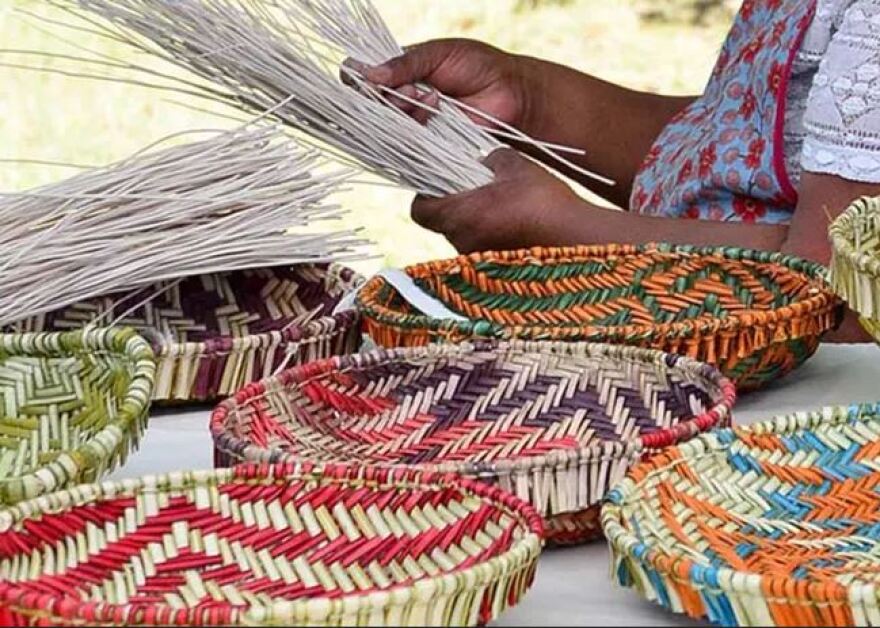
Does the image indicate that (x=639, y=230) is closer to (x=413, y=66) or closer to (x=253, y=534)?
(x=413, y=66)

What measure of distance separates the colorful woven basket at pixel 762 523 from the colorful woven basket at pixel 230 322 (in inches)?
16.8

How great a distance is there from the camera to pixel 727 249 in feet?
5.10

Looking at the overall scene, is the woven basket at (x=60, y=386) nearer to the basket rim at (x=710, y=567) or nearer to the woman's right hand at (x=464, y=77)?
the basket rim at (x=710, y=567)

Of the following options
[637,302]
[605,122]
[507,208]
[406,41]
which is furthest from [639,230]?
[406,41]

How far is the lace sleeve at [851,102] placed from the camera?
1.60m

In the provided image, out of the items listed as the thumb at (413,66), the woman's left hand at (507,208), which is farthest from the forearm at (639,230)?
the thumb at (413,66)

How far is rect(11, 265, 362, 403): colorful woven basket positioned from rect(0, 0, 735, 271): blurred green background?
2.55 m

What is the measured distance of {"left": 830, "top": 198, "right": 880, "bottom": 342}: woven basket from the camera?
3.75 ft

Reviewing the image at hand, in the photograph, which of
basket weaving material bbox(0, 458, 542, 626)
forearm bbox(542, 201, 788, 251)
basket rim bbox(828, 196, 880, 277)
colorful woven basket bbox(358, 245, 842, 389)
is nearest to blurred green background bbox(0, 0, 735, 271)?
forearm bbox(542, 201, 788, 251)

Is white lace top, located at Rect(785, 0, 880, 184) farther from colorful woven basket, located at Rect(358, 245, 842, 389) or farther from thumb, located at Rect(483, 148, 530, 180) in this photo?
thumb, located at Rect(483, 148, 530, 180)

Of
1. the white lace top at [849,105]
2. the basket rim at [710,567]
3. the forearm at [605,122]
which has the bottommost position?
the basket rim at [710,567]

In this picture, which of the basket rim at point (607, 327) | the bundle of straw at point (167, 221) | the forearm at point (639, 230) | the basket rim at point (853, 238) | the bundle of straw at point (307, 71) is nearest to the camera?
the basket rim at point (853, 238)

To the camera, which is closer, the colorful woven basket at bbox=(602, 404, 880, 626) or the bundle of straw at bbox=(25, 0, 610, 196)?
the colorful woven basket at bbox=(602, 404, 880, 626)

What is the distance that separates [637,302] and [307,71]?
39cm
